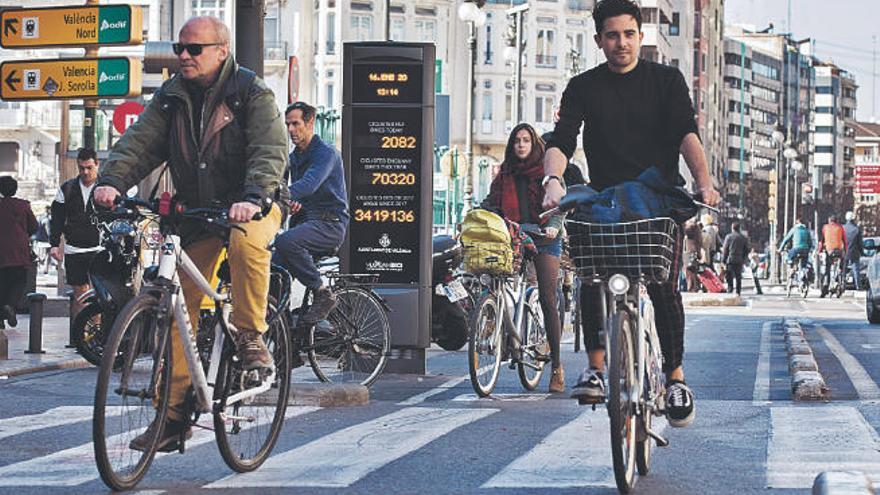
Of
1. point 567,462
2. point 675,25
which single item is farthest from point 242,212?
point 675,25

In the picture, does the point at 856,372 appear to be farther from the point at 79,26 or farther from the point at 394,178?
the point at 79,26

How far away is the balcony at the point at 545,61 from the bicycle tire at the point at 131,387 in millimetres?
91211

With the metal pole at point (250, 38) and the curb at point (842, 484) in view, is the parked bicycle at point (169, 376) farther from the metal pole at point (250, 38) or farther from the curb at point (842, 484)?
the metal pole at point (250, 38)

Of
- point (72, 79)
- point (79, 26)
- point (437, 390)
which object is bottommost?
point (437, 390)

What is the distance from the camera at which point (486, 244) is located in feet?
42.6

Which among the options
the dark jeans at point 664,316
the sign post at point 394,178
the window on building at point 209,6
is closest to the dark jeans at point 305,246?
the sign post at point 394,178

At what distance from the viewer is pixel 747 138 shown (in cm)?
19725

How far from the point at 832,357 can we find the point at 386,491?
10669 mm

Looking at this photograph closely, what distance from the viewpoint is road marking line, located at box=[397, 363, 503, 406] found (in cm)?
1199

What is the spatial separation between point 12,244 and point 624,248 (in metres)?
14.4

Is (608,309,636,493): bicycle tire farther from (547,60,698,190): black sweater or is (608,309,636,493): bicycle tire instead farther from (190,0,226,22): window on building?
(190,0,226,22): window on building

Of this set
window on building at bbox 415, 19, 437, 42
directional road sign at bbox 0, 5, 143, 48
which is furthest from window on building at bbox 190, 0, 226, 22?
directional road sign at bbox 0, 5, 143, 48

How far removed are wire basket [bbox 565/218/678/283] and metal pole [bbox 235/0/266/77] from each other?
18.4 feet

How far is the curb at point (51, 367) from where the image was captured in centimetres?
1396
